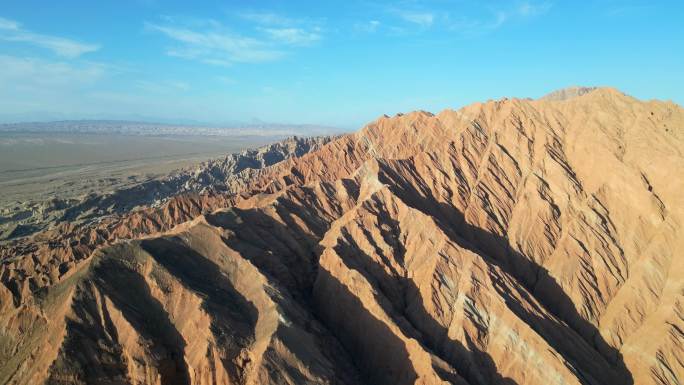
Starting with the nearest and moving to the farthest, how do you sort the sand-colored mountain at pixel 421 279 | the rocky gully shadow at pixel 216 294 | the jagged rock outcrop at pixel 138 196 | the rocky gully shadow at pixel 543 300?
the rocky gully shadow at pixel 216 294
the sand-colored mountain at pixel 421 279
the rocky gully shadow at pixel 543 300
the jagged rock outcrop at pixel 138 196

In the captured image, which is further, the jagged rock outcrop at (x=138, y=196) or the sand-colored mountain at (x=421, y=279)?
the jagged rock outcrop at (x=138, y=196)

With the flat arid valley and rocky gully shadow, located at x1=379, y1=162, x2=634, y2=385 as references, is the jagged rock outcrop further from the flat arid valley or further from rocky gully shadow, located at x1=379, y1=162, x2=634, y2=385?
rocky gully shadow, located at x1=379, y1=162, x2=634, y2=385

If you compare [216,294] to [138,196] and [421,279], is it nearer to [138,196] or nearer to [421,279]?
[421,279]

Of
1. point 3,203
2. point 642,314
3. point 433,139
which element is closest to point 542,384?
point 642,314

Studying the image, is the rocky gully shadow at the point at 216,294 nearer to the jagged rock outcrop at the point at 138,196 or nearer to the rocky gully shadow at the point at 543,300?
the rocky gully shadow at the point at 543,300

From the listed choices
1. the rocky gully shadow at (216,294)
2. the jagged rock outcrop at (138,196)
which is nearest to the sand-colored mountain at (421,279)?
the rocky gully shadow at (216,294)

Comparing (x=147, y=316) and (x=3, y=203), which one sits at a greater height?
(x=147, y=316)

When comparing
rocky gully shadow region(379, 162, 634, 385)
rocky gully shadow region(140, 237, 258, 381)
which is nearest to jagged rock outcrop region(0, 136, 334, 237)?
rocky gully shadow region(379, 162, 634, 385)

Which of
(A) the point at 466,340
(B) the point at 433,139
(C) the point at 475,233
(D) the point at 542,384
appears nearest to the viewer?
(D) the point at 542,384

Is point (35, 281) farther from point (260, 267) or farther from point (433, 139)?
point (433, 139)

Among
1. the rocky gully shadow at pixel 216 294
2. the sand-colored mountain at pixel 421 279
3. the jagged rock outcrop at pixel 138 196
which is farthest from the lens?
the jagged rock outcrop at pixel 138 196
